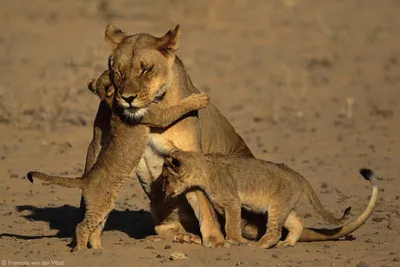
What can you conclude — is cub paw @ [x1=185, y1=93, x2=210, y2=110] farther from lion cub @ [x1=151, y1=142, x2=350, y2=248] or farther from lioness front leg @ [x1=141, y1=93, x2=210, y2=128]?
lion cub @ [x1=151, y1=142, x2=350, y2=248]

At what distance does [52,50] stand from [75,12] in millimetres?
3143

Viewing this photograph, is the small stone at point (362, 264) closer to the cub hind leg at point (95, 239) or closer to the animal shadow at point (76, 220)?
the cub hind leg at point (95, 239)

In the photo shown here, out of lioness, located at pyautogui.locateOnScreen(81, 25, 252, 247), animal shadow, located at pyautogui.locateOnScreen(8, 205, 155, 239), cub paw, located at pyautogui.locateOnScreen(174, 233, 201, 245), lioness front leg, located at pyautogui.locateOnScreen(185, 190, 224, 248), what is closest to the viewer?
lioness, located at pyautogui.locateOnScreen(81, 25, 252, 247)

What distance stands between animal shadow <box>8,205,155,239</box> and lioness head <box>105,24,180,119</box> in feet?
5.37

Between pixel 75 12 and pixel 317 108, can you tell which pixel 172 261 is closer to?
pixel 317 108

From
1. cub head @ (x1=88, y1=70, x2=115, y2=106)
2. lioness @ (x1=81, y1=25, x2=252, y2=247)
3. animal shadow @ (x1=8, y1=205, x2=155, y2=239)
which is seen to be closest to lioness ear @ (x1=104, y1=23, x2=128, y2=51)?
lioness @ (x1=81, y1=25, x2=252, y2=247)

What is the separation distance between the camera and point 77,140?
14.3 meters

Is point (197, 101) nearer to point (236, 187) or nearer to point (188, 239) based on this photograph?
point (236, 187)

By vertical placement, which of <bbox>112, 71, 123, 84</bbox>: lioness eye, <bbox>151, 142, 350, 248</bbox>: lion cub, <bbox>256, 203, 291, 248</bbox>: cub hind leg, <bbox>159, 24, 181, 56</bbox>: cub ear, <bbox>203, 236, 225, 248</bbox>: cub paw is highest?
<bbox>159, 24, 181, 56</bbox>: cub ear

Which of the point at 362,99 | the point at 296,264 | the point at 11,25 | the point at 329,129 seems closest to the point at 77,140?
the point at 329,129

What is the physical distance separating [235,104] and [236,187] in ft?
24.1

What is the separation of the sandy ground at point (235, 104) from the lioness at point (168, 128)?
1.02 ft

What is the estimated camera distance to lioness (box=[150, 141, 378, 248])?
9227 mm

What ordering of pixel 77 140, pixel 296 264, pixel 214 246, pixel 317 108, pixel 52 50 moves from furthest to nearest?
pixel 52 50 → pixel 317 108 → pixel 77 140 → pixel 214 246 → pixel 296 264
